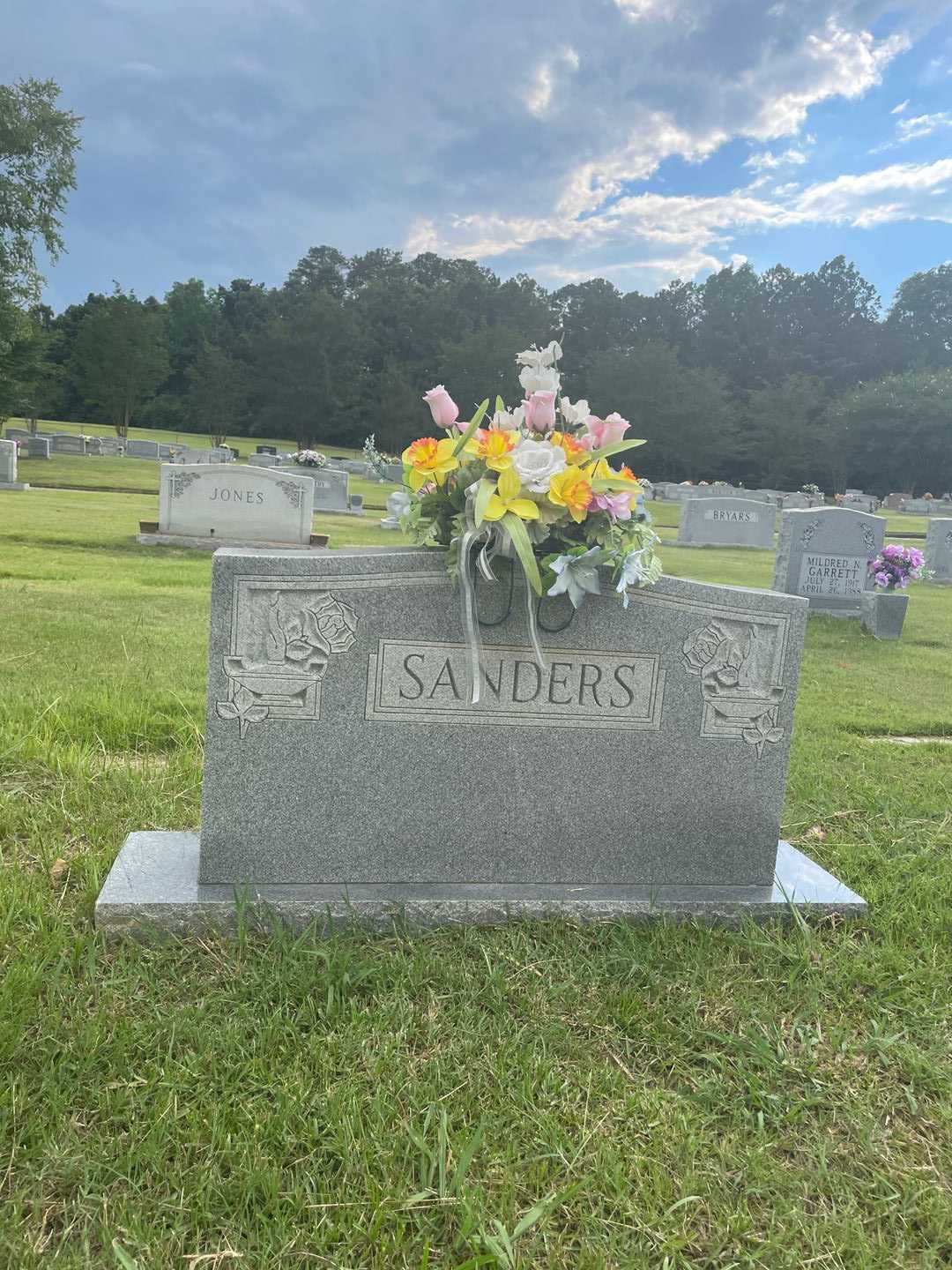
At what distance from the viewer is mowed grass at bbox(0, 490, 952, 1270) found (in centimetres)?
156

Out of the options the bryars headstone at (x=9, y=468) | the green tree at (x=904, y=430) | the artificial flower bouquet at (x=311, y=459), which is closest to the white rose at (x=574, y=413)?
the bryars headstone at (x=9, y=468)

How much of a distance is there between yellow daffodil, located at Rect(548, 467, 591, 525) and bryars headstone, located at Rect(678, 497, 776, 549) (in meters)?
17.0

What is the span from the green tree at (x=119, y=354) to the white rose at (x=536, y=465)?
1957 inches

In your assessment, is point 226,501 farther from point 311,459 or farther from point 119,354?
point 119,354

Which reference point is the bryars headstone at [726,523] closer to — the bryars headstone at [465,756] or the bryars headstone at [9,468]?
the bryars headstone at [9,468]

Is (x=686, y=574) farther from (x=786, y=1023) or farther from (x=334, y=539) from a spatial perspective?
(x=786, y=1023)

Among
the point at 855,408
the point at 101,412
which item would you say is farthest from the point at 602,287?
the point at 101,412

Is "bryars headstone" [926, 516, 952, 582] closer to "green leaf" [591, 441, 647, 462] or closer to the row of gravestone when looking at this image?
"green leaf" [591, 441, 647, 462]

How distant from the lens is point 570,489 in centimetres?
237

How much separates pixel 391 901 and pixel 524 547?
105 cm

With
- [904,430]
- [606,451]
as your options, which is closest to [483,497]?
[606,451]

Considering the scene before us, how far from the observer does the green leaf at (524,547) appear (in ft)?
7.34

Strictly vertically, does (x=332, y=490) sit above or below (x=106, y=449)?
below

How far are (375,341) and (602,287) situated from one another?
711 inches
